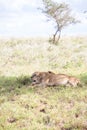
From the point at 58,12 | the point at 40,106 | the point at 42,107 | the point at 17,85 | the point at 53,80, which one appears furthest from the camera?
the point at 58,12

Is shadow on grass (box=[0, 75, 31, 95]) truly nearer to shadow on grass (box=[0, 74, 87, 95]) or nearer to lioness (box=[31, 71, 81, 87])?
shadow on grass (box=[0, 74, 87, 95])

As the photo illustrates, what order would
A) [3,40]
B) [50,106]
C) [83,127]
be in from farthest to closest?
[3,40] → [50,106] → [83,127]

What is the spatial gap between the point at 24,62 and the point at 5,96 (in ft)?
49.5

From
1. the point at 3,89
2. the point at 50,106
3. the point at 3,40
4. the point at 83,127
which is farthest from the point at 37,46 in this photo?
the point at 83,127

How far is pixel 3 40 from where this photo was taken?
133 feet

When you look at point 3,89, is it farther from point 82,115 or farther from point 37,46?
point 37,46

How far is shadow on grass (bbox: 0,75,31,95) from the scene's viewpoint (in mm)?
13745

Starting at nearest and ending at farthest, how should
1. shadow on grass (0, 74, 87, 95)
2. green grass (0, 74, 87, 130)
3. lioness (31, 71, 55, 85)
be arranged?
green grass (0, 74, 87, 130), shadow on grass (0, 74, 87, 95), lioness (31, 71, 55, 85)

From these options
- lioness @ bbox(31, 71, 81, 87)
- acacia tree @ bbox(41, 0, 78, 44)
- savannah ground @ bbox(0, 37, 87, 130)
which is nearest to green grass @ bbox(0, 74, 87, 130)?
savannah ground @ bbox(0, 37, 87, 130)

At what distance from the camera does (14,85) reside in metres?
15.1

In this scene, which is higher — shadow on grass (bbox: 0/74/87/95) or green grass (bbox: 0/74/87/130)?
green grass (bbox: 0/74/87/130)

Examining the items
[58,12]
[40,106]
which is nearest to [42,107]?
[40,106]

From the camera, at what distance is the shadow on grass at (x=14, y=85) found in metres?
Result: 13.7

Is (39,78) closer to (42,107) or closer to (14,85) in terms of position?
(14,85)
